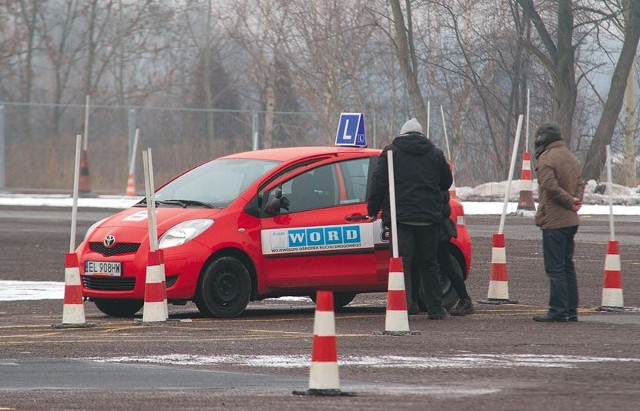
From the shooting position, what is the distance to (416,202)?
43.2 ft

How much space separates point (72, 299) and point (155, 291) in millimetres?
682

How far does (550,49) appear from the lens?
112 ft

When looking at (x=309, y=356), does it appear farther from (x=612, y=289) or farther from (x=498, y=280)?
(x=498, y=280)

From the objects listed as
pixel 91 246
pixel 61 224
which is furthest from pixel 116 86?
pixel 91 246

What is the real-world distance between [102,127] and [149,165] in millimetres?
29646

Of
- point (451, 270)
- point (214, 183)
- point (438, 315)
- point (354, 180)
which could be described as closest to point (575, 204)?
point (451, 270)

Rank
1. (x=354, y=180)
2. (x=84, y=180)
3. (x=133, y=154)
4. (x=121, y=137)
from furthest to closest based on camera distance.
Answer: (x=121, y=137), (x=133, y=154), (x=84, y=180), (x=354, y=180)

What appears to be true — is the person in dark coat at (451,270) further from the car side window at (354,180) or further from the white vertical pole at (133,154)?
the white vertical pole at (133,154)

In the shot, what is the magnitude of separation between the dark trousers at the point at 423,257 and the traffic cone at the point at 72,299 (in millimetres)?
2761

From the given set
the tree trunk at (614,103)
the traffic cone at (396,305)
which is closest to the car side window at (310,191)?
the traffic cone at (396,305)

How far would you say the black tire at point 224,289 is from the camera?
13.2m

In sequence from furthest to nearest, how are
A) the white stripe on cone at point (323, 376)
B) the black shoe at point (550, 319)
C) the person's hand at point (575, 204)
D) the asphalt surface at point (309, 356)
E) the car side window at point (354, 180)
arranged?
1. the car side window at point (354, 180)
2. the person's hand at point (575, 204)
3. the black shoe at point (550, 319)
4. the white stripe on cone at point (323, 376)
5. the asphalt surface at point (309, 356)

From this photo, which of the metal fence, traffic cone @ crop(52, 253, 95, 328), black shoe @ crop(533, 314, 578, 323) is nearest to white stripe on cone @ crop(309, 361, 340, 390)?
traffic cone @ crop(52, 253, 95, 328)

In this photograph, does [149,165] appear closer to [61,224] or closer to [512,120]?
[61,224]
